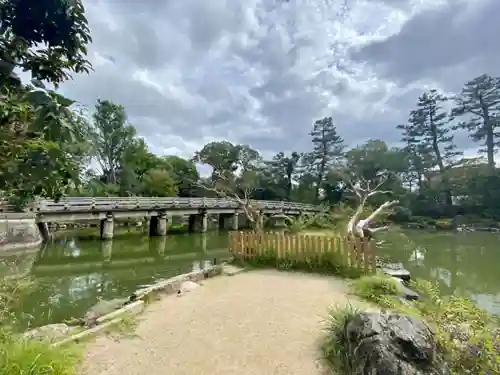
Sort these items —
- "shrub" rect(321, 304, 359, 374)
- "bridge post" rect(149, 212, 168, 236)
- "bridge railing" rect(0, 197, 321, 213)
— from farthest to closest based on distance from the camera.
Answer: "bridge post" rect(149, 212, 168, 236), "bridge railing" rect(0, 197, 321, 213), "shrub" rect(321, 304, 359, 374)

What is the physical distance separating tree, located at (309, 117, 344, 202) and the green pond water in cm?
1965

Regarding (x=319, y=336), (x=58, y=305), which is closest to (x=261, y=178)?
(x=58, y=305)

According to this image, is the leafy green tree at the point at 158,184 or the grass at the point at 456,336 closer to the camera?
the grass at the point at 456,336

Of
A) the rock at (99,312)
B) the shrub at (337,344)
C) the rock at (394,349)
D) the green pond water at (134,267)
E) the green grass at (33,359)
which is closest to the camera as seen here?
the rock at (394,349)

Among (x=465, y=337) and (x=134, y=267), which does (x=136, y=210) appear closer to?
(x=134, y=267)

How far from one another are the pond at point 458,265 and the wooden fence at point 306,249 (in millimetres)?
2423

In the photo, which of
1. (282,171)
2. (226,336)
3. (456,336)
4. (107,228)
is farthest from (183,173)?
(456,336)

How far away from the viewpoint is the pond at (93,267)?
285 inches

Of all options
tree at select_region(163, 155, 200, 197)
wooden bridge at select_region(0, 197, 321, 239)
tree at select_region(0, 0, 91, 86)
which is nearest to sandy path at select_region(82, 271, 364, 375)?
tree at select_region(0, 0, 91, 86)

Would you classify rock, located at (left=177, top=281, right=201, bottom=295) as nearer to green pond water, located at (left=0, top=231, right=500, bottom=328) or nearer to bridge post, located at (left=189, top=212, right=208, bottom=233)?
green pond water, located at (left=0, top=231, right=500, bottom=328)

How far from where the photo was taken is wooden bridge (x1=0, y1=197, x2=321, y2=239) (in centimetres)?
1700

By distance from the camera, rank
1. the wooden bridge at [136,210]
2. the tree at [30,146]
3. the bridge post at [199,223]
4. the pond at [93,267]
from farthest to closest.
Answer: the bridge post at [199,223]
the wooden bridge at [136,210]
the pond at [93,267]
the tree at [30,146]

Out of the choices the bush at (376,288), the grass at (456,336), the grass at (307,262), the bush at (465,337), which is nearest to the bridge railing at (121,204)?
the grass at (307,262)

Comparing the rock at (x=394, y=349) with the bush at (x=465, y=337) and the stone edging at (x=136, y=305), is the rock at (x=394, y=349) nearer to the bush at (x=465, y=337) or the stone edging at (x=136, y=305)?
the bush at (x=465, y=337)
